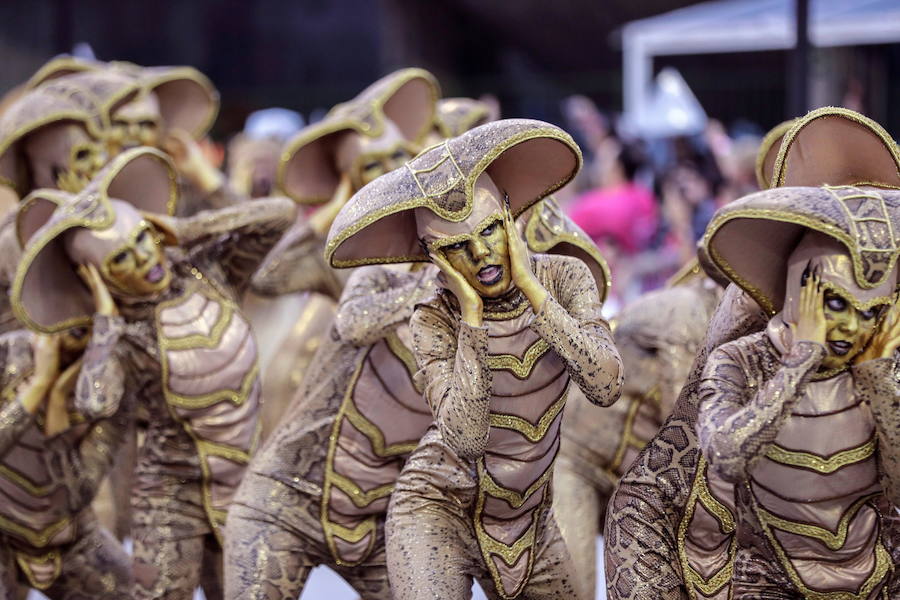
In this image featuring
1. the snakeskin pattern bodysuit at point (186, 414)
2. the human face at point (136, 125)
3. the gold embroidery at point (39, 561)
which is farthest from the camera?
the human face at point (136, 125)

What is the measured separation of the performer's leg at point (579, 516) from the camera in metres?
5.19

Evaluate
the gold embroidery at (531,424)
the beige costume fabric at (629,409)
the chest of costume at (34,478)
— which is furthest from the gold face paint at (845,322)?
the chest of costume at (34,478)

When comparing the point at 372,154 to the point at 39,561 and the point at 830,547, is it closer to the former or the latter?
the point at 39,561

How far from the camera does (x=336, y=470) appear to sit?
15.4 feet


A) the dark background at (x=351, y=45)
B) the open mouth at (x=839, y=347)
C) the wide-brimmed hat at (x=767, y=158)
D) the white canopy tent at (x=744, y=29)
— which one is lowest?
the open mouth at (x=839, y=347)

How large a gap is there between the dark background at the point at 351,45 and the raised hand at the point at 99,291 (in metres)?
10.7

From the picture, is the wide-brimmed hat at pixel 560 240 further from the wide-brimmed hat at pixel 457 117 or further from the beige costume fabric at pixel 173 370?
the wide-brimmed hat at pixel 457 117

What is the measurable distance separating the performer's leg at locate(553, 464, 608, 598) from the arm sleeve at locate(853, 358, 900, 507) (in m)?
1.74

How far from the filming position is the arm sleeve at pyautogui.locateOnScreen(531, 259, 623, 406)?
147 inches

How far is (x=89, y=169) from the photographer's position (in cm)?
657

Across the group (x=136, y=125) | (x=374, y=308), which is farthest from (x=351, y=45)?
(x=374, y=308)

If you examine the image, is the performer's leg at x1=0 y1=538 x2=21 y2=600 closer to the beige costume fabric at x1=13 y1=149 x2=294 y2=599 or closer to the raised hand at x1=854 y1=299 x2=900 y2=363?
the beige costume fabric at x1=13 y1=149 x2=294 y2=599

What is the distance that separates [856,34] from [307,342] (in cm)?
520

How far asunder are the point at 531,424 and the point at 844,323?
870 mm
